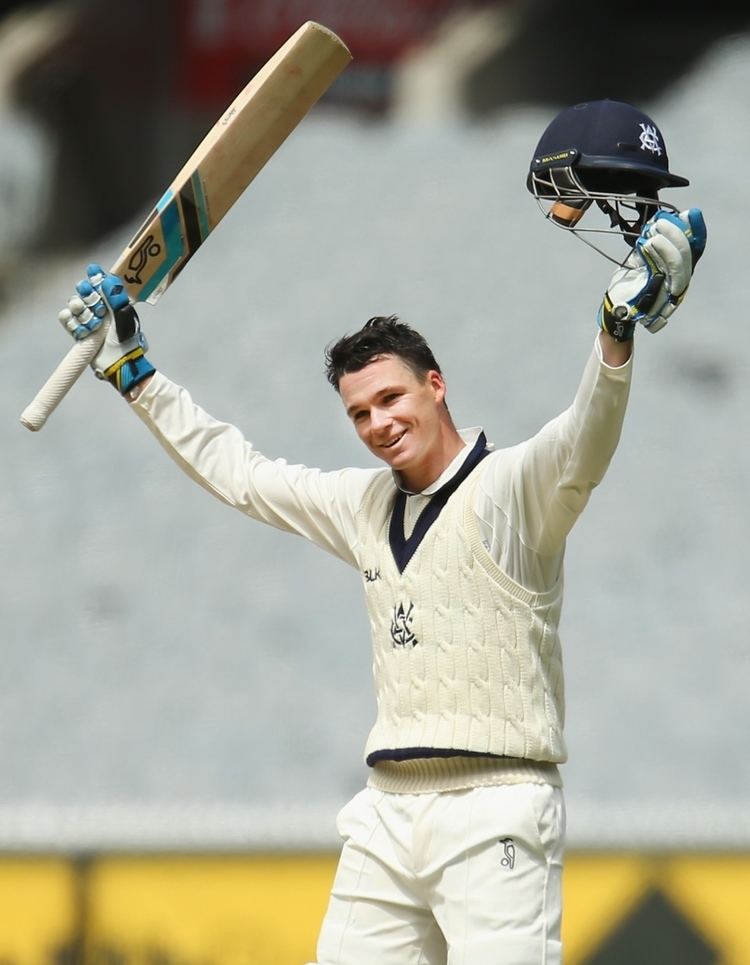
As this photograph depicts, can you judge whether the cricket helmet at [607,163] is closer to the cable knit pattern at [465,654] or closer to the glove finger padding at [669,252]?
the glove finger padding at [669,252]

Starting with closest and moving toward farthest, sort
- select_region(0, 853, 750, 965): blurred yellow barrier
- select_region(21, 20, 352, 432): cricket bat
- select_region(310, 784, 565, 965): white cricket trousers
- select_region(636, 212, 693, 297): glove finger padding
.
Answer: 1. select_region(636, 212, 693, 297): glove finger padding
2. select_region(310, 784, 565, 965): white cricket trousers
3. select_region(21, 20, 352, 432): cricket bat
4. select_region(0, 853, 750, 965): blurred yellow barrier

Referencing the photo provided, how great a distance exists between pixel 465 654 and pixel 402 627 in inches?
4.2

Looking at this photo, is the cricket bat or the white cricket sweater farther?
→ the cricket bat

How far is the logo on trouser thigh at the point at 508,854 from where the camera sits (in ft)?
6.89

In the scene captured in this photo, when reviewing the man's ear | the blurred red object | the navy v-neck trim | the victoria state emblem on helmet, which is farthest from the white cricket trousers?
the blurred red object

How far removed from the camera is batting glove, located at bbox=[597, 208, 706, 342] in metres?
1.93

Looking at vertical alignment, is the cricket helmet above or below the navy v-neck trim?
above

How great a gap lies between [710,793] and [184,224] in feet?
11.2

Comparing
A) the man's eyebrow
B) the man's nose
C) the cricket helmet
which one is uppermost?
the cricket helmet

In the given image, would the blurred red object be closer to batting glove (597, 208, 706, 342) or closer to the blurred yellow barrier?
the blurred yellow barrier

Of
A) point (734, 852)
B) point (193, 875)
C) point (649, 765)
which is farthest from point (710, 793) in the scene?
point (193, 875)

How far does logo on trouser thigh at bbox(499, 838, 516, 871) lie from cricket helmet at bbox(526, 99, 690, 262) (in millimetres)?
786

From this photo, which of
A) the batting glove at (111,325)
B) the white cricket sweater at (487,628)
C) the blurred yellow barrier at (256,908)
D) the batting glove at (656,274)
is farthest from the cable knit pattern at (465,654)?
the blurred yellow barrier at (256,908)

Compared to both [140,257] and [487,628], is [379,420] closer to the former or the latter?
[487,628]
